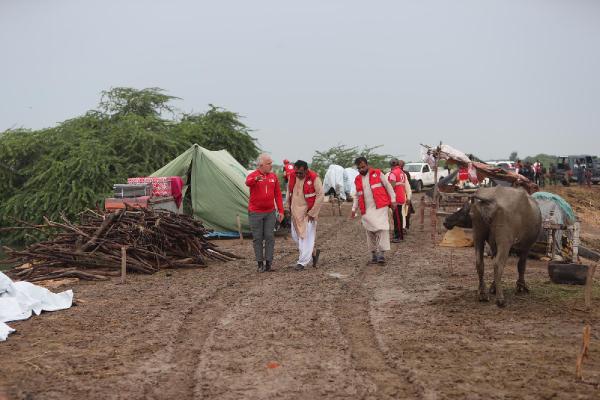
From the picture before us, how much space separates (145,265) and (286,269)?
2.42 meters

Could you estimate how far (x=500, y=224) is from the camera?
8000mm

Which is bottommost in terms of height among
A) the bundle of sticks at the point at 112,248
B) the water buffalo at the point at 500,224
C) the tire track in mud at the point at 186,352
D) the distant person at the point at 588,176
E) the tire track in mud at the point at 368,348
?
the tire track in mud at the point at 186,352

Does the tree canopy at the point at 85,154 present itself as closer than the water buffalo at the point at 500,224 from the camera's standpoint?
No

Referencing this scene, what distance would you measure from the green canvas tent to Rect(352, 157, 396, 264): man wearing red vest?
6208 mm

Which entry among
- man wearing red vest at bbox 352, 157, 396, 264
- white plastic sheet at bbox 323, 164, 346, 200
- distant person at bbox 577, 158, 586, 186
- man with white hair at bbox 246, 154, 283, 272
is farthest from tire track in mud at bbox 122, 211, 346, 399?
distant person at bbox 577, 158, 586, 186

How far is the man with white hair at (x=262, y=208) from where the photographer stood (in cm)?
1131

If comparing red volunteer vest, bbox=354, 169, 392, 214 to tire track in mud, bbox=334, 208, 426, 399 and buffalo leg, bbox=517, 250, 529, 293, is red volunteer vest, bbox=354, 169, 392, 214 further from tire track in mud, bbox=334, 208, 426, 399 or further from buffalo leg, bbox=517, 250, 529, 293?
buffalo leg, bbox=517, 250, 529, 293

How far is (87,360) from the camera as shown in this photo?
19.8 feet

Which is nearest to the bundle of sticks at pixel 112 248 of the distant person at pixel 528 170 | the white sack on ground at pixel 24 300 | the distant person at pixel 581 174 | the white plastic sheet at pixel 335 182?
the white sack on ground at pixel 24 300

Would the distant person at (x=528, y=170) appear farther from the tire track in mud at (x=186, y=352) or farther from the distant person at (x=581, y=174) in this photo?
the tire track in mud at (x=186, y=352)

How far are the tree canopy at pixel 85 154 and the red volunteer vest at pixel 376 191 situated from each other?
33.1 ft

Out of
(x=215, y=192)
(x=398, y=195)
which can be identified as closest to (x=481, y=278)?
(x=398, y=195)

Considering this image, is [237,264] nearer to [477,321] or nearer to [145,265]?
[145,265]

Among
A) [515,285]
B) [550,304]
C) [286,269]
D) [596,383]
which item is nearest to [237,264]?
[286,269]
